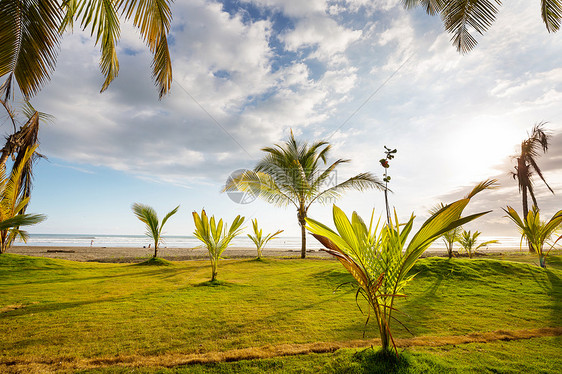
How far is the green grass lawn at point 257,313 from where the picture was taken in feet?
7.75

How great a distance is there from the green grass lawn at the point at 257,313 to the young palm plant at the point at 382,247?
1.62ft

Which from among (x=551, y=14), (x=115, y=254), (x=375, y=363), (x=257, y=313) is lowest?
(x=115, y=254)

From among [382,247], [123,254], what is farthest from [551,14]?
[123,254]

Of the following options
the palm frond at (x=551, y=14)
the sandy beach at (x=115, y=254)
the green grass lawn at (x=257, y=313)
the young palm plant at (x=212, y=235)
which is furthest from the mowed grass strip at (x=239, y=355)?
the sandy beach at (x=115, y=254)

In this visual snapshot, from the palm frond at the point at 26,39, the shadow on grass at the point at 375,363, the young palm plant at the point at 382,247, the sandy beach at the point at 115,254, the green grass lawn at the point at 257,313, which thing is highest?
the palm frond at the point at 26,39

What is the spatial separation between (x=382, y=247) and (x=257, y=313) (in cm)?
227

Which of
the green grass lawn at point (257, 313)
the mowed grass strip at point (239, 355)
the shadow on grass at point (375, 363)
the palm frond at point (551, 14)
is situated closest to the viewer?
the shadow on grass at point (375, 363)

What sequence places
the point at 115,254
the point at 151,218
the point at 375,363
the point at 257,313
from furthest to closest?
the point at 115,254 → the point at 151,218 → the point at 257,313 → the point at 375,363

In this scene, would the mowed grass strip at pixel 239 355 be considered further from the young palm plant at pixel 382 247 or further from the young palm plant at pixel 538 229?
the young palm plant at pixel 538 229

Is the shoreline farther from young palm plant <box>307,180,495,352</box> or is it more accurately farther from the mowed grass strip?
young palm plant <box>307,180,495,352</box>

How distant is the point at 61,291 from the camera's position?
4.87 meters

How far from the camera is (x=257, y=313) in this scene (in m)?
3.65

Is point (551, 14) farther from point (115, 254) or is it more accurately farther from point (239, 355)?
point (115, 254)

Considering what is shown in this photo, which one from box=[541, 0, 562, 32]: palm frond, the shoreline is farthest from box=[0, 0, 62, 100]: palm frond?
the shoreline
